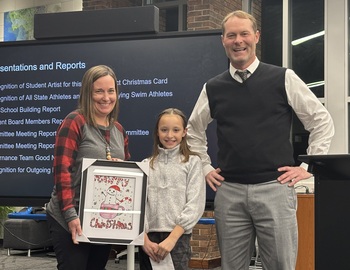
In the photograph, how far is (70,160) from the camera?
235 centimetres

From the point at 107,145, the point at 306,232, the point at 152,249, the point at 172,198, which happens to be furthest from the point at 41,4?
the point at 152,249

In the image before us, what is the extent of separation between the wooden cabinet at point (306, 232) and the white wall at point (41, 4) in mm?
4997

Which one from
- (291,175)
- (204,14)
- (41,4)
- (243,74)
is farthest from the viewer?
(41,4)

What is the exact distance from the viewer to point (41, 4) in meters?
9.06

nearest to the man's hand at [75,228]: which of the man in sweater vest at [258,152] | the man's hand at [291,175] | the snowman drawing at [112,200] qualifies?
the snowman drawing at [112,200]

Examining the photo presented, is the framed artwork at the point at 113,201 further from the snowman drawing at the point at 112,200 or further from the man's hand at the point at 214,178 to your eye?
the man's hand at the point at 214,178

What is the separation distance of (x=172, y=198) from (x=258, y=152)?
0.45 meters

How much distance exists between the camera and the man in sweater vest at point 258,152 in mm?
2432

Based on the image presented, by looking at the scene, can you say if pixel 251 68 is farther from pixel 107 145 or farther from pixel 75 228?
pixel 75 228

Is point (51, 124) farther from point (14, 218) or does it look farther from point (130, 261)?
point (14, 218)

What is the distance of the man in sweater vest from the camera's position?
2432 millimetres

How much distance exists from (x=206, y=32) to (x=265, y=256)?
4.60 feet

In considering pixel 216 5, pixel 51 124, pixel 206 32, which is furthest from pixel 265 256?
pixel 216 5

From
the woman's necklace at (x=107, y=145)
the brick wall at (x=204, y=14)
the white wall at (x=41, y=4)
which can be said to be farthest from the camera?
the white wall at (x=41, y=4)
